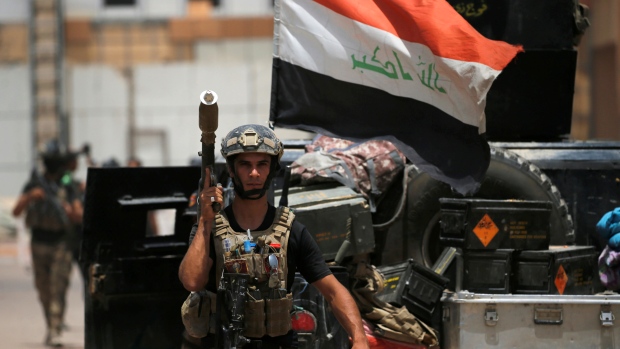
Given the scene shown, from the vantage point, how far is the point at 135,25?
2667cm

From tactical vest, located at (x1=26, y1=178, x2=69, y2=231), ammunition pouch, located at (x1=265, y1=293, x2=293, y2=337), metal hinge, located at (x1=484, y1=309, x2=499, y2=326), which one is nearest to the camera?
ammunition pouch, located at (x1=265, y1=293, x2=293, y2=337)

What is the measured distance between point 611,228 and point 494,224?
76cm

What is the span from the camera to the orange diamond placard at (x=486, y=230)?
7.14 metres

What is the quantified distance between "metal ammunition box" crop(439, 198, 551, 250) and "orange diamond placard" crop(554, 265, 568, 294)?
19 cm

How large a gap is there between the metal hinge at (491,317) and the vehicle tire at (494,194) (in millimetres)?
1316

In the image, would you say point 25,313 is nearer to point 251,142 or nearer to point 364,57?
point 364,57

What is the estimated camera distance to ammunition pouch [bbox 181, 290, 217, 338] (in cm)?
566

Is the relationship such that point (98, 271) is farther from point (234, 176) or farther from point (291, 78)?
point (234, 176)

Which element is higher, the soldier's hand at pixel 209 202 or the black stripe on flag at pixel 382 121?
the black stripe on flag at pixel 382 121

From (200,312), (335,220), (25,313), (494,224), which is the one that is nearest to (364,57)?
(335,220)

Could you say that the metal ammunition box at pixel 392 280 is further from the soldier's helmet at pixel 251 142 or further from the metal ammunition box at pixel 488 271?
the soldier's helmet at pixel 251 142

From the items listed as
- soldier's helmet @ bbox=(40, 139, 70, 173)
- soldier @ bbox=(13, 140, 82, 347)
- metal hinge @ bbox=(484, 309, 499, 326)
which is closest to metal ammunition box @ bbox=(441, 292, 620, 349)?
metal hinge @ bbox=(484, 309, 499, 326)

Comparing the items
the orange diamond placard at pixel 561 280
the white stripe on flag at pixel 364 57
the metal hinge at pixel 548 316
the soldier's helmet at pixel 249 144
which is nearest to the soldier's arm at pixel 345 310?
the soldier's helmet at pixel 249 144

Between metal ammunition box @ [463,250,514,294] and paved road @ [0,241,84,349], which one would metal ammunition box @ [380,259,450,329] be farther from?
paved road @ [0,241,84,349]
